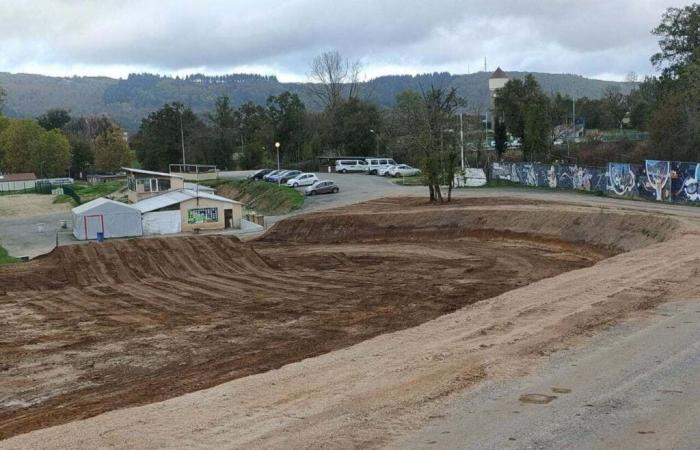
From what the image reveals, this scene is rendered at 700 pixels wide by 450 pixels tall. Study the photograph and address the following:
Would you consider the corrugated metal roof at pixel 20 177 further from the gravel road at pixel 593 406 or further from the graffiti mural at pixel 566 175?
the gravel road at pixel 593 406

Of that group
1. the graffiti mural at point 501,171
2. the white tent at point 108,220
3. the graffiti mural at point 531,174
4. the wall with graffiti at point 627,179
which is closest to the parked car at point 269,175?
the graffiti mural at point 501,171

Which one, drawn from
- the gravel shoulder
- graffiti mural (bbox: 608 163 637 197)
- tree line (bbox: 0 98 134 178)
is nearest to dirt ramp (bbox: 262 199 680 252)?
graffiti mural (bbox: 608 163 637 197)

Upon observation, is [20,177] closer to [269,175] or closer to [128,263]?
[269,175]

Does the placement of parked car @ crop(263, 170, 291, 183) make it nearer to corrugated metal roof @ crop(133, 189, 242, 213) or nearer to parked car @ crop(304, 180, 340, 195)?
parked car @ crop(304, 180, 340, 195)

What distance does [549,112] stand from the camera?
78375mm

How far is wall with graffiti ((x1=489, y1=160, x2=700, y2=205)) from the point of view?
42281 millimetres

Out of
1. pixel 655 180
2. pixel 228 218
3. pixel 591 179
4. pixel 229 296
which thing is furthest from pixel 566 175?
pixel 229 296

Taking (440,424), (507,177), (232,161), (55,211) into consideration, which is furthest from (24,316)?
(232,161)

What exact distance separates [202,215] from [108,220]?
677cm

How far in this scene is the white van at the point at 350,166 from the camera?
89.8 meters

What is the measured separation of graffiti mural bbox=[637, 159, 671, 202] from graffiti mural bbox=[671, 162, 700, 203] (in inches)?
17.7

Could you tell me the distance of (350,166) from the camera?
90688 mm

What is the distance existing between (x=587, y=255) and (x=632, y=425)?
24588 mm

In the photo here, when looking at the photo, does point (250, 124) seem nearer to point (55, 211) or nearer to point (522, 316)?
point (55, 211)
